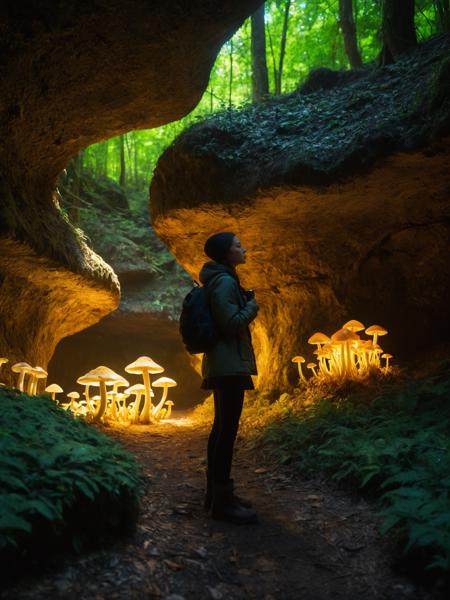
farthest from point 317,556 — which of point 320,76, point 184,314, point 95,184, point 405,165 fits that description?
point 95,184

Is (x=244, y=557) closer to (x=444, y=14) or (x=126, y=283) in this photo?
(x=444, y=14)

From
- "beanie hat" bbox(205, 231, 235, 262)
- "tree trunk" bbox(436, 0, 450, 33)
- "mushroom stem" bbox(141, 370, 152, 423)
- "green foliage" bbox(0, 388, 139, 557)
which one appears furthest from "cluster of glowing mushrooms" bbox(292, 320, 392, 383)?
"tree trunk" bbox(436, 0, 450, 33)

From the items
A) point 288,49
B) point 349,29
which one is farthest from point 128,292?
point 349,29

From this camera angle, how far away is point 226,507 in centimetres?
408

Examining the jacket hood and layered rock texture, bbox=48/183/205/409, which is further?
layered rock texture, bbox=48/183/205/409

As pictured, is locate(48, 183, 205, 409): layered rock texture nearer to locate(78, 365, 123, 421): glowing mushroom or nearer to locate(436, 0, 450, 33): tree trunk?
locate(78, 365, 123, 421): glowing mushroom

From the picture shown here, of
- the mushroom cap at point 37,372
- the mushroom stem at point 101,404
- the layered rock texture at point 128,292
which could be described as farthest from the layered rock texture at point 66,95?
the layered rock texture at point 128,292

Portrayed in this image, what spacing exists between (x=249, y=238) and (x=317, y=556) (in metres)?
7.38

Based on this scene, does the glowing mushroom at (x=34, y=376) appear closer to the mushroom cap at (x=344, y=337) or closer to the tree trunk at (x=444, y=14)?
the mushroom cap at (x=344, y=337)

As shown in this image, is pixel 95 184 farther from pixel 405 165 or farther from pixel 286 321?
pixel 405 165

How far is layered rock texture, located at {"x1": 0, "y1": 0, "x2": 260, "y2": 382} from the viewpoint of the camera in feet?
19.0

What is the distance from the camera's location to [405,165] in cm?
709

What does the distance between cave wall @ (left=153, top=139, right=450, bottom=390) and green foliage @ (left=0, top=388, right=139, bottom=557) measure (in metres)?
6.20

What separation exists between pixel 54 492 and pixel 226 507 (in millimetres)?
1821
